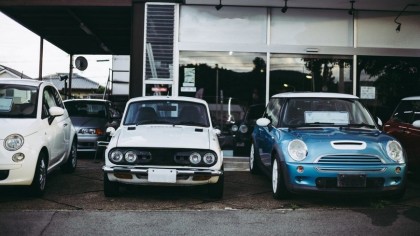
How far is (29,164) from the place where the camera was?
621cm

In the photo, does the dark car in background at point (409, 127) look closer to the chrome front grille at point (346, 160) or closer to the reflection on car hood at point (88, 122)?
the chrome front grille at point (346, 160)

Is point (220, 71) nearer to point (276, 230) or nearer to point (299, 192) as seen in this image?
point (299, 192)

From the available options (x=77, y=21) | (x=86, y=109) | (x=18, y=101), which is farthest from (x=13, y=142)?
(x=77, y=21)

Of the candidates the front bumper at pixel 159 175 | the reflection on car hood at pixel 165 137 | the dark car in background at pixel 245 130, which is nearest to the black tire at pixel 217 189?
the front bumper at pixel 159 175

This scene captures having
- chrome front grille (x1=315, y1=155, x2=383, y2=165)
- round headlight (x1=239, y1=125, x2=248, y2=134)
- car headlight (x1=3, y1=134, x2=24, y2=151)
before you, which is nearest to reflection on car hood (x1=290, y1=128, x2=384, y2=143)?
chrome front grille (x1=315, y1=155, x2=383, y2=165)

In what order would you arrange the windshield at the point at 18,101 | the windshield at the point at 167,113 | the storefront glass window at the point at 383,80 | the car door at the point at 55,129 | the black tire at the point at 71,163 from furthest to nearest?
the storefront glass window at the point at 383,80 → the black tire at the point at 71,163 → the windshield at the point at 167,113 → the car door at the point at 55,129 → the windshield at the point at 18,101

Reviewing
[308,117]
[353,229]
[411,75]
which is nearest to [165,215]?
[353,229]

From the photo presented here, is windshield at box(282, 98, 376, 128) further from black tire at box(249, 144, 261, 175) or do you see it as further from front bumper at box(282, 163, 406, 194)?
black tire at box(249, 144, 261, 175)

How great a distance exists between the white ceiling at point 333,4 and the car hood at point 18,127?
19.9 feet

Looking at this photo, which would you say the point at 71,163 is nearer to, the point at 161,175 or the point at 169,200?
the point at 169,200

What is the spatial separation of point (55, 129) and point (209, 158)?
8.63 feet

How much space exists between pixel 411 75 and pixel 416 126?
493 centimetres

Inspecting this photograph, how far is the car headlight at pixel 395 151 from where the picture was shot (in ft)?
20.6

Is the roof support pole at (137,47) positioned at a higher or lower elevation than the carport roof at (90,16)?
lower
